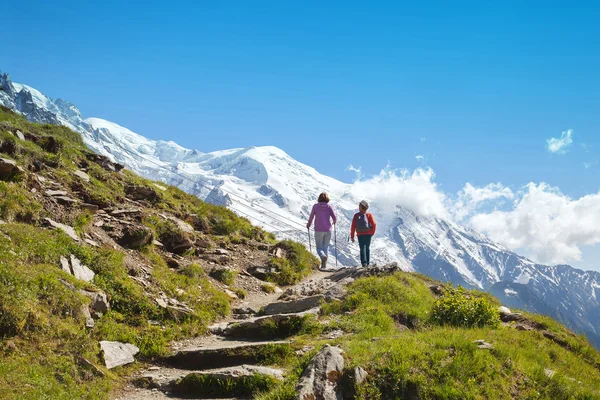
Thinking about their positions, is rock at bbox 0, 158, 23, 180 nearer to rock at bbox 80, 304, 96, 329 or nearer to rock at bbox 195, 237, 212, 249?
rock at bbox 80, 304, 96, 329

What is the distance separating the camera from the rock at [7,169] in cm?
1310

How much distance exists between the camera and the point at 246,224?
24.0 m

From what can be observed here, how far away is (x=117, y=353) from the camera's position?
9141mm

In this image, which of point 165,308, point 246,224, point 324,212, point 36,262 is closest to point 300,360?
point 165,308

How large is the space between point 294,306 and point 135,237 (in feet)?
19.2

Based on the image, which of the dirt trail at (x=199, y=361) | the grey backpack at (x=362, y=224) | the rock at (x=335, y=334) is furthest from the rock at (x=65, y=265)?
the grey backpack at (x=362, y=224)

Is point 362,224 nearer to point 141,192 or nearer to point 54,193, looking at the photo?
point 141,192

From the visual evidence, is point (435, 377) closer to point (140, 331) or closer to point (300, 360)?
point (300, 360)

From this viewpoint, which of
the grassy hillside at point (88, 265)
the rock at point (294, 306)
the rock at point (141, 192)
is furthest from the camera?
the rock at point (141, 192)

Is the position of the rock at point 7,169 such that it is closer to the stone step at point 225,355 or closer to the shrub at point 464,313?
the stone step at point 225,355

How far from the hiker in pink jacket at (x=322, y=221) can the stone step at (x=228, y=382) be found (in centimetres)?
1337

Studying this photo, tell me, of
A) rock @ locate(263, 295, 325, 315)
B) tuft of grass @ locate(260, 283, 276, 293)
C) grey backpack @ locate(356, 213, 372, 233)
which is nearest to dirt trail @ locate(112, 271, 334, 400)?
rock @ locate(263, 295, 325, 315)

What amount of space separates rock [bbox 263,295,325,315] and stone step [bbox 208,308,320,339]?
1426 millimetres

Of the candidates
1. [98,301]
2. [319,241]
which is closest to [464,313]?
[98,301]
